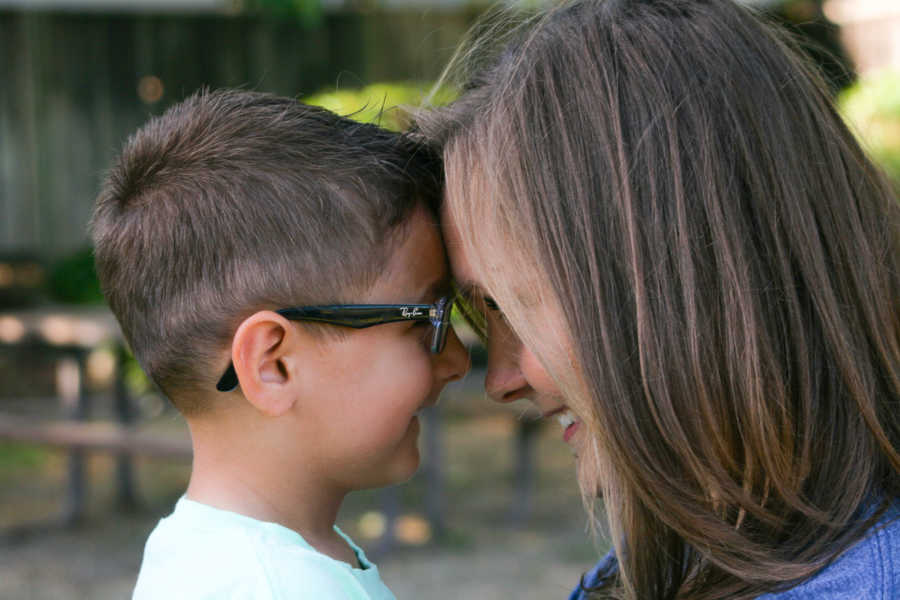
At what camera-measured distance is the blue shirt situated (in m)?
1.16

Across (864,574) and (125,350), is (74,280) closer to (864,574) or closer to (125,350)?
(125,350)

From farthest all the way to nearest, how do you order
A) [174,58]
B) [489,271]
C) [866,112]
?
[174,58] → [866,112] → [489,271]

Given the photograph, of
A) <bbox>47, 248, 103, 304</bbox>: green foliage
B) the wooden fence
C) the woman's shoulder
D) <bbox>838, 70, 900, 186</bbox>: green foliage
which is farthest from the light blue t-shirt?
the wooden fence

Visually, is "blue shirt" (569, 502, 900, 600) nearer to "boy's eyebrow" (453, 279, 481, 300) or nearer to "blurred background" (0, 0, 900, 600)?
"boy's eyebrow" (453, 279, 481, 300)

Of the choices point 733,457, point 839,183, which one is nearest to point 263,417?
point 733,457

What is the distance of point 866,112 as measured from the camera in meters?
4.50

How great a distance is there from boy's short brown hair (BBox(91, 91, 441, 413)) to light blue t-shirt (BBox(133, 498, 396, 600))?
207mm

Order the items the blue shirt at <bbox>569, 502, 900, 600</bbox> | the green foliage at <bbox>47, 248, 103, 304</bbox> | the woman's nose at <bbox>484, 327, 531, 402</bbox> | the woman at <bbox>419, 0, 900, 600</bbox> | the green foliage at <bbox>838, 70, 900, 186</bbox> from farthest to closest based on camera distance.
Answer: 1. the green foliage at <bbox>47, 248, 103, 304</bbox>
2. the green foliage at <bbox>838, 70, 900, 186</bbox>
3. the woman's nose at <bbox>484, 327, 531, 402</bbox>
4. the woman at <bbox>419, 0, 900, 600</bbox>
5. the blue shirt at <bbox>569, 502, 900, 600</bbox>

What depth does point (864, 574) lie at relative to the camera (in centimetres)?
117

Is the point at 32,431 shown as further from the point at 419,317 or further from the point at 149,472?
the point at 419,317

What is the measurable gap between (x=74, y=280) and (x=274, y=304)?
19.3 ft

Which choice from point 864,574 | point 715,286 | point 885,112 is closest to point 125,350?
point 885,112

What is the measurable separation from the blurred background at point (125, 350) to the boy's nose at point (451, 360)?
2.11 metres

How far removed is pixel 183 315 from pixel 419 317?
14.6 inches
